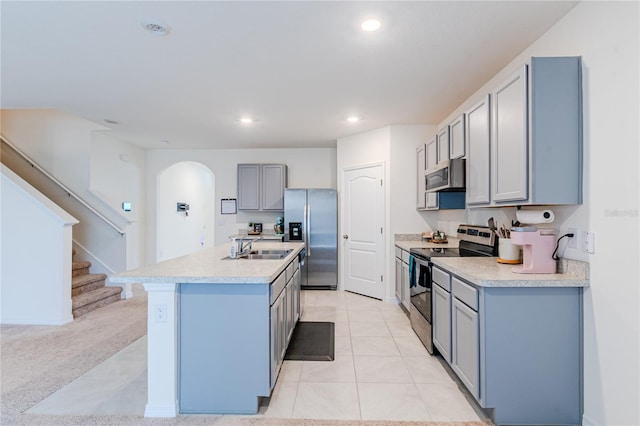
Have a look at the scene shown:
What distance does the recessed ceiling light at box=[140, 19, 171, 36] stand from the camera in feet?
6.77

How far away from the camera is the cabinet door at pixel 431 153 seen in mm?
3621

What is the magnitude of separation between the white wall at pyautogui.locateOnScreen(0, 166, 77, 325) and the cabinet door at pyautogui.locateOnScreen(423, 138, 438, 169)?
174 inches

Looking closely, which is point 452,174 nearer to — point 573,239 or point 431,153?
point 431,153

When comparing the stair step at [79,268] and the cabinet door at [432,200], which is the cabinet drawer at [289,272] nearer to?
the cabinet door at [432,200]

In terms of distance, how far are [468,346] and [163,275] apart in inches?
79.5

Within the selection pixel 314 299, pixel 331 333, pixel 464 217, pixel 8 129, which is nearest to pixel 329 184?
pixel 314 299

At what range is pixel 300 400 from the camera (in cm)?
215

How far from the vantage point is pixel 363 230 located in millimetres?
4879

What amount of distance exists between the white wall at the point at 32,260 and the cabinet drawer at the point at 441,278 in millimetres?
4107

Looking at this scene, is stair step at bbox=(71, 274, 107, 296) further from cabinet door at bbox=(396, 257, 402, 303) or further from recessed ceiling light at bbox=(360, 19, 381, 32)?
recessed ceiling light at bbox=(360, 19, 381, 32)

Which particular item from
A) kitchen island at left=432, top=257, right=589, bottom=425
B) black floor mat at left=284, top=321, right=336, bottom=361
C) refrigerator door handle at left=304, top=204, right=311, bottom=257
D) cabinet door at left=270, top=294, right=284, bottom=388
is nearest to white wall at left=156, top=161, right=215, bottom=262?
refrigerator door handle at left=304, top=204, right=311, bottom=257

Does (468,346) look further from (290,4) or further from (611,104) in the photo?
(290,4)

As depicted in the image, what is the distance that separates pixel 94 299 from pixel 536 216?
504cm

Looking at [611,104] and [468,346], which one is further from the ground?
[611,104]
